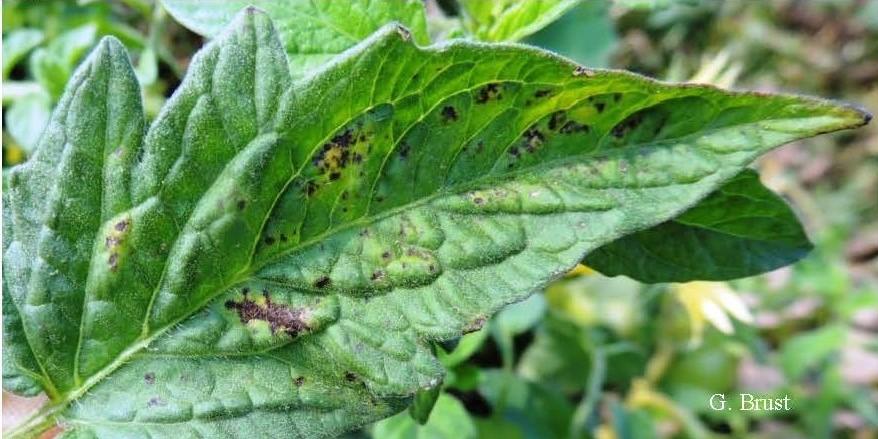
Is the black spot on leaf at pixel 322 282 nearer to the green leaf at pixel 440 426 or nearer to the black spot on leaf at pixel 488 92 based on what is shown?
the black spot on leaf at pixel 488 92

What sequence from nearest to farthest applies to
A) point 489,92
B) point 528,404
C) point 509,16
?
point 489,92 < point 509,16 < point 528,404

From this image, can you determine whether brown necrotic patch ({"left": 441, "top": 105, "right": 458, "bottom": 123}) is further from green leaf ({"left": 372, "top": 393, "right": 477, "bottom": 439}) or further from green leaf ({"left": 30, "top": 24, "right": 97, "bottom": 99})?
green leaf ({"left": 30, "top": 24, "right": 97, "bottom": 99})

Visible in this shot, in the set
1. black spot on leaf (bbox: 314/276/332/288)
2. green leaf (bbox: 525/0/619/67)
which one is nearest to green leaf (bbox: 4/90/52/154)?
black spot on leaf (bbox: 314/276/332/288)

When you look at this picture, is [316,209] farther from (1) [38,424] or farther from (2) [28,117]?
(2) [28,117]

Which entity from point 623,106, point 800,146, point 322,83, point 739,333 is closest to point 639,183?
point 623,106

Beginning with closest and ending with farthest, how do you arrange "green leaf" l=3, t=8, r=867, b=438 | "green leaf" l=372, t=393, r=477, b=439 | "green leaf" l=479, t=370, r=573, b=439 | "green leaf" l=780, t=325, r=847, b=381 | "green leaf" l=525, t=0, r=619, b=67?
"green leaf" l=3, t=8, r=867, b=438 → "green leaf" l=372, t=393, r=477, b=439 → "green leaf" l=479, t=370, r=573, b=439 → "green leaf" l=525, t=0, r=619, b=67 → "green leaf" l=780, t=325, r=847, b=381

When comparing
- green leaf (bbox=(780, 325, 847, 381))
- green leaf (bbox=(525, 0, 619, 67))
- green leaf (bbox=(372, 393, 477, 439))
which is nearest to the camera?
green leaf (bbox=(372, 393, 477, 439))

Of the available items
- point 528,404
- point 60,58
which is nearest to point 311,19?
point 60,58
